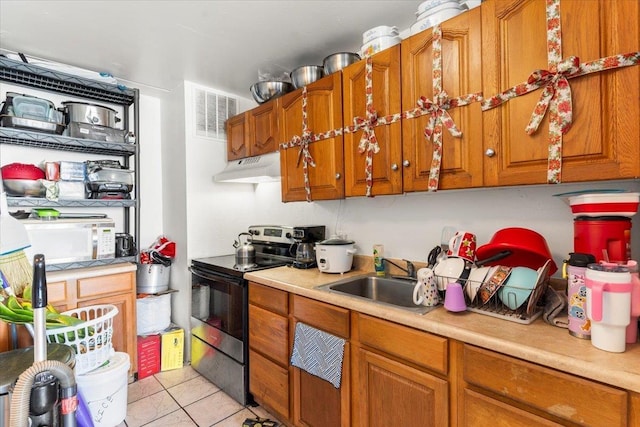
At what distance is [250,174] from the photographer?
7.88 ft

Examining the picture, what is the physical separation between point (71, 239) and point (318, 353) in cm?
185

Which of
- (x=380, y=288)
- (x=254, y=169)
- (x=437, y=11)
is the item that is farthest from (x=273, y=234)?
(x=437, y=11)

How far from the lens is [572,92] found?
1.12m

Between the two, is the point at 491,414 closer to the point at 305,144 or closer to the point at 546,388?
the point at 546,388

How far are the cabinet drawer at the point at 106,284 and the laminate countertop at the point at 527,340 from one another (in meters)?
1.65

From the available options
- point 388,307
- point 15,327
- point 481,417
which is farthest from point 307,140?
point 15,327

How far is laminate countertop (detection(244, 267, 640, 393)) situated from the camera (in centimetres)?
85

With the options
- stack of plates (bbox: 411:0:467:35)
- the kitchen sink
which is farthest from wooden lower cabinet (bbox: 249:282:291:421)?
stack of plates (bbox: 411:0:467:35)

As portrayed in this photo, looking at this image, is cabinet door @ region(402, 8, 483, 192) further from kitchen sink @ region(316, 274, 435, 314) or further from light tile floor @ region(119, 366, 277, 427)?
light tile floor @ region(119, 366, 277, 427)

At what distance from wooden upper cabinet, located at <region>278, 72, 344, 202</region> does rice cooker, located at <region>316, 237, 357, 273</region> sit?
304mm

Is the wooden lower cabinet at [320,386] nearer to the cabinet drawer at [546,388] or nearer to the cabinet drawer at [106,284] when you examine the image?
the cabinet drawer at [546,388]

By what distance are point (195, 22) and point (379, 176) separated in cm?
138

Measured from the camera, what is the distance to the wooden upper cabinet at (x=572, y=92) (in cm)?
102

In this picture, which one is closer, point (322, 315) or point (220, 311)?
point (322, 315)
